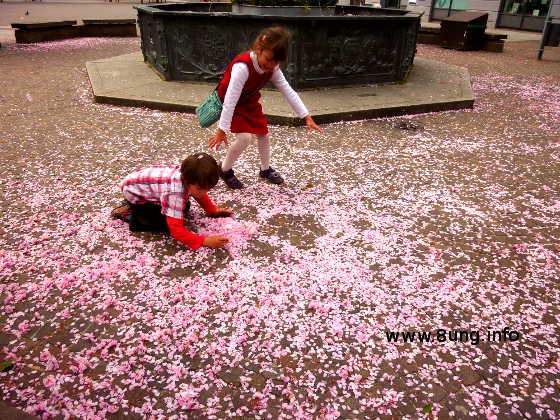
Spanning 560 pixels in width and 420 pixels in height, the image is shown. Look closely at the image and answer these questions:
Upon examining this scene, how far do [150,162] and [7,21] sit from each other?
20860mm

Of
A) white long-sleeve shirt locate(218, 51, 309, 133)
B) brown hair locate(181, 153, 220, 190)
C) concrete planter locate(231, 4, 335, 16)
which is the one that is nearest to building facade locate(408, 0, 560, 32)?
concrete planter locate(231, 4, 335, 16)

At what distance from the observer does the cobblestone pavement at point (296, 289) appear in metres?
2.02

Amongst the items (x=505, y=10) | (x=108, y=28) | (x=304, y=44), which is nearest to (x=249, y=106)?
(x=304, y=44)

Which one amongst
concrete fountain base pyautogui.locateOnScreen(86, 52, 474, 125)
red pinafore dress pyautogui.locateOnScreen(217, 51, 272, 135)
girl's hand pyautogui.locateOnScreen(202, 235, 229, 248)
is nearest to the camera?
girl's hand pyautogui.locateOnScreen(202, 235, 229, 248)

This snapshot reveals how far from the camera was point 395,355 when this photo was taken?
2.25m

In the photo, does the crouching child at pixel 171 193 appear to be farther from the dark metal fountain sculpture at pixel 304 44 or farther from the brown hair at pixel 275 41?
the dark metal fountain sculpture at pixel 304 44

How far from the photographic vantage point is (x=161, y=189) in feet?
9.66

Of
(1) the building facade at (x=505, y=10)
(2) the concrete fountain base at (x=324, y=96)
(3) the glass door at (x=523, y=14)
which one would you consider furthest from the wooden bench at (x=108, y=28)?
(3) the glass door at (x=523, y=14)

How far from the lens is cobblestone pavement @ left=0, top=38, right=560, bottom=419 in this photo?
6.64ft

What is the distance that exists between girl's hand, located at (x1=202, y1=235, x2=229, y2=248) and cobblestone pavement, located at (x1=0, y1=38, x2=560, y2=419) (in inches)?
3.9

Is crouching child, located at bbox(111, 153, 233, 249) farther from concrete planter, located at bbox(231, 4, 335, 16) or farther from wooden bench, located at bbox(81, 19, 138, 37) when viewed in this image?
wooden bench, located at bbox(81, 19, 138, 37)

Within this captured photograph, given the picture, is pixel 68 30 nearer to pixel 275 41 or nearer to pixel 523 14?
pixel 275 41

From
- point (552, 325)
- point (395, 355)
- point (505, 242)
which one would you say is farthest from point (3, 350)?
point (505, 242)

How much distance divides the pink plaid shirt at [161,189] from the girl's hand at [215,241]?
0.87ft
